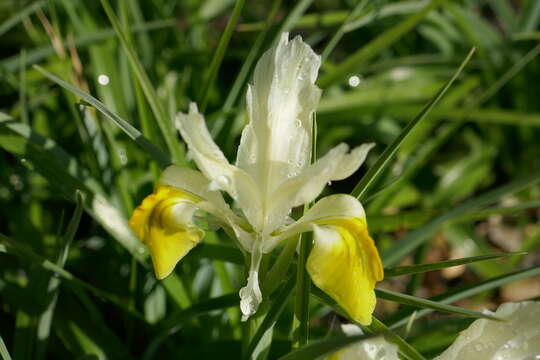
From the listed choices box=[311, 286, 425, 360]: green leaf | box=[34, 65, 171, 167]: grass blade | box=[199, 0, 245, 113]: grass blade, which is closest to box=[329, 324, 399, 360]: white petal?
box=[311, 286, 425, 360]: green leaf

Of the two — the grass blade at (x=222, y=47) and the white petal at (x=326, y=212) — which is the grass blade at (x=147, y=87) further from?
the white petal at (x=326, y=212)

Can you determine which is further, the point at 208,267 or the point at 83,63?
the point at 83,63

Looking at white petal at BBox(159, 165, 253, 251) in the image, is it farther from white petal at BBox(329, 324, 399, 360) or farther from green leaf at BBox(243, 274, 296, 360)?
white petal at BBox(329, 324, 399, 360)

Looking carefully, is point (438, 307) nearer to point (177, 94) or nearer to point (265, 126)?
point (265, 126)

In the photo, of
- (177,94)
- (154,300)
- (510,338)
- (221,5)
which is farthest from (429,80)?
(510,338)

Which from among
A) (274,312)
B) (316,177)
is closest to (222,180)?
(316,177)
